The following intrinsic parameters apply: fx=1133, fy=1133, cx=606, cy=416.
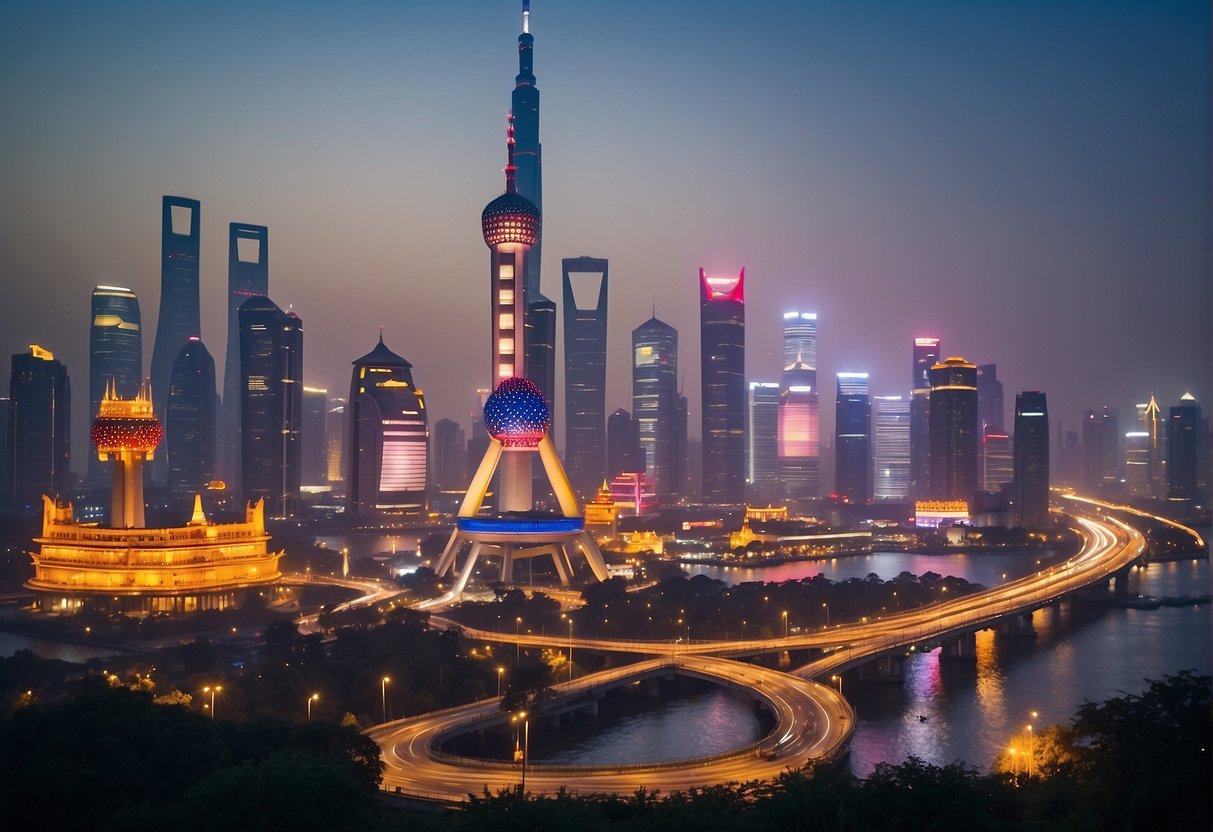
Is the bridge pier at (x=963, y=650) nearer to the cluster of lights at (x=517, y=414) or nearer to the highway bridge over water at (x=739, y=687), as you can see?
the highway bridge over water at (x=739, y=687)

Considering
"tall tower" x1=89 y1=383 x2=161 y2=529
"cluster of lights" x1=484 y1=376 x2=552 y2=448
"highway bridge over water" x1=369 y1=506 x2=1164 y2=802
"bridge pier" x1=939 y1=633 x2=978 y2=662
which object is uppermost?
"cluster of lights" x1=484 y1=376 x2=552 y2=448

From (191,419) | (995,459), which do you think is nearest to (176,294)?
(191,419)

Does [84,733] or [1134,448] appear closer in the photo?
[84,733]

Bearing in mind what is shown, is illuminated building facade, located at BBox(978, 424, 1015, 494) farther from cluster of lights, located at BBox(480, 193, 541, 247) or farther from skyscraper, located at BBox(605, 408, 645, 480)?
cluster of lights, located at BBox(480, 193, 541, 247)

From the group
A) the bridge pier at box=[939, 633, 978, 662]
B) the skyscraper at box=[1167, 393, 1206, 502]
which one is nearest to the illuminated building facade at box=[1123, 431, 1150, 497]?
the skyscraper at box=[1167, 393, 1206, 502]

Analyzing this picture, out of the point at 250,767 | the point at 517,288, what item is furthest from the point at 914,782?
the point at 517,288

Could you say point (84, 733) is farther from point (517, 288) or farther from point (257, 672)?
point (517, 288)

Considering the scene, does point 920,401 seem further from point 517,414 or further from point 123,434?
point 123,434
